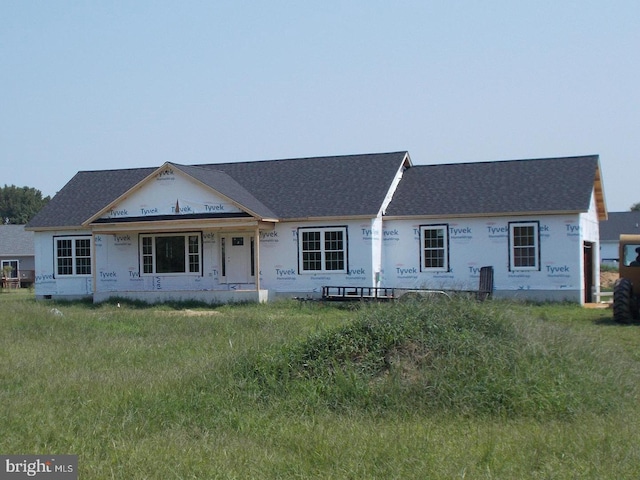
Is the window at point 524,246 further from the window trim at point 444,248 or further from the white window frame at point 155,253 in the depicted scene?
the white window frame at point 155,253

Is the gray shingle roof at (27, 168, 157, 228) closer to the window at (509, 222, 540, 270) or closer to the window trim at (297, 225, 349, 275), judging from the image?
the window trim at (297, 225, 349, 275)

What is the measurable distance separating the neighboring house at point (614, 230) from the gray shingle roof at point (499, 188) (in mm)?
40320

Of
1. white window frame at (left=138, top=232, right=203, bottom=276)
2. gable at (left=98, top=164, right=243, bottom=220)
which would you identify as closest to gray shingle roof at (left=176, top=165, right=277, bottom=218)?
gable at (left=98, top=164, right=243, bottom=220)

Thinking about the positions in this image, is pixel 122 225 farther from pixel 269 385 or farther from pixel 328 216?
pixel 269 385

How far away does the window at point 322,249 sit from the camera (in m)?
28.6


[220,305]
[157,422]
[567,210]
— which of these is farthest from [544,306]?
[157,422]

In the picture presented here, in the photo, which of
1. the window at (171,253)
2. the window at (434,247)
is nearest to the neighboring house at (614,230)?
the window at (434,247)

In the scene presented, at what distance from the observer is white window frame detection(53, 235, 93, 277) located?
32.0 metres

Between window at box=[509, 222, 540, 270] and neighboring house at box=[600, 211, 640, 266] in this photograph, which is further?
neighboring house at box=[600, 211, 640, 266]

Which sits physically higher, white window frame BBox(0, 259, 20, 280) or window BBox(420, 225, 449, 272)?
window BBox(420, 225, 449, 272)

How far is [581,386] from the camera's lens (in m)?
10.4

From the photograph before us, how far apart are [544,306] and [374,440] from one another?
1834 centimetres

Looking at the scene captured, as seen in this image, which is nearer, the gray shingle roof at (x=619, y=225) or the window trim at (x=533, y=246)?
the window trim at (x=533, y=246)

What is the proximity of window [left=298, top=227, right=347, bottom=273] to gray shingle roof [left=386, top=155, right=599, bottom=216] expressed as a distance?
7.16 ft
